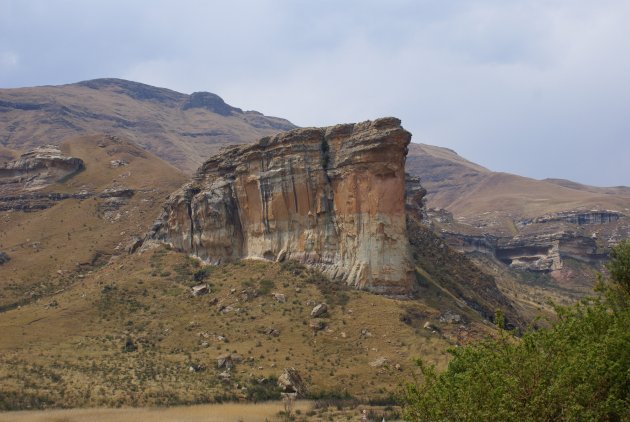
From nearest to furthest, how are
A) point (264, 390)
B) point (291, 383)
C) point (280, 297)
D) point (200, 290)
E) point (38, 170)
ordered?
point (264, 390), point (291, 383), point (280, 297), point (200, 290), point (38, 170)

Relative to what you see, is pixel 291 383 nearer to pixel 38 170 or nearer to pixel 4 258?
pixel 4 258

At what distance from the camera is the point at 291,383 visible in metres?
43.2

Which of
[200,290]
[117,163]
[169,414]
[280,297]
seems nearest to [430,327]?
[280,297]

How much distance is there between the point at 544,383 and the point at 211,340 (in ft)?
134

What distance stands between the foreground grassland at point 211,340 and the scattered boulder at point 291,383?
690mm

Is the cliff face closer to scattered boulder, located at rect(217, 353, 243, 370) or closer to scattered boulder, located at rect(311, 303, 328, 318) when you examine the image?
scattered boulder, located at rect(311, 303, 328, 318)

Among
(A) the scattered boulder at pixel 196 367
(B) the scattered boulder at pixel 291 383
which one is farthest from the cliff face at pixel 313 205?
(A) the scattered boulder at pixel 196 367

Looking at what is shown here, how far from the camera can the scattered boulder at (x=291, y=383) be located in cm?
4309

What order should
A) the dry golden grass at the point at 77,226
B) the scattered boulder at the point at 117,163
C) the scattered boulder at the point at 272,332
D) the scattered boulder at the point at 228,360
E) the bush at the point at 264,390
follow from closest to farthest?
the bush at the point at 264,390 → the scattered boulder at the point at 228,360 → the scattered boulder at the point at 272,332 → the dry golden grass at the point at 77,226 → the scattered boulder at the point at 117,163

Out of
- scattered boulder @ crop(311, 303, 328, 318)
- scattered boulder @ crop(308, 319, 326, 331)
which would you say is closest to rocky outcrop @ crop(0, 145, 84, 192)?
scattered boulder @ crop(311, 303, 328, 318)

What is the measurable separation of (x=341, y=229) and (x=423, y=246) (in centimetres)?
1744

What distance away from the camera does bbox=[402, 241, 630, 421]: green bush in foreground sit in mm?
14064

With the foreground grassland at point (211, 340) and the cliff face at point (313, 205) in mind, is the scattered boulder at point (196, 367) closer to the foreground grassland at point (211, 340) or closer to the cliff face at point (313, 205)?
the foreground grassland at point (211, 340)

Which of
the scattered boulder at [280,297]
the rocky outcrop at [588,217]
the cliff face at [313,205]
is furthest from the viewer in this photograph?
the rocky outcrop at [588,217]
